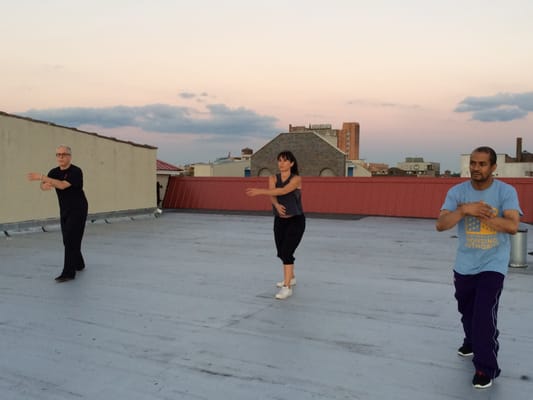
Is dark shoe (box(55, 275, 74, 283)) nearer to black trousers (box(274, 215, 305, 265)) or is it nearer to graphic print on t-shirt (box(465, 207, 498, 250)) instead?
black trousers (box(274, 215, 305, 265))

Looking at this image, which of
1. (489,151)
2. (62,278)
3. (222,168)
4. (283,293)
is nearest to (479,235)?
(489,151)

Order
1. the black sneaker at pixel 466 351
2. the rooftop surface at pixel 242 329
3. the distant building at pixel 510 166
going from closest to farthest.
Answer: the rooftop surface at pixel 242 329 < the black sneaker at pixel 466 351 < the distant building at pixel 510 166

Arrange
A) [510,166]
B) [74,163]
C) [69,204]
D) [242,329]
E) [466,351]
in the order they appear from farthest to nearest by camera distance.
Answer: [510,166] < [74,163] < [69,204] < [242,329] < [466,351]

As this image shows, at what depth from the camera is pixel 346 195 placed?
19125 mm

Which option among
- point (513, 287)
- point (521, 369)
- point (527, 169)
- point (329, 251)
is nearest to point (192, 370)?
point (521, 369)

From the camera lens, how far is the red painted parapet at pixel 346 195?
691 inches

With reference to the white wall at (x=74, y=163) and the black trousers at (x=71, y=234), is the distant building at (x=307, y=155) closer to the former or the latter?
the white wall at (x=74, y=163)

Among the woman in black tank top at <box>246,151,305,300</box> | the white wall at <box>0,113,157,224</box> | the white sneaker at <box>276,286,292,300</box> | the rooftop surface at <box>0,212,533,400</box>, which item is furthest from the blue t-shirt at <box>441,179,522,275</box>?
the white wall at <box>0,113,157,224</box>

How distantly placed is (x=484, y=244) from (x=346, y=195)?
15.9m

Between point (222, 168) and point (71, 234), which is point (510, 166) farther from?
point (71, 234)

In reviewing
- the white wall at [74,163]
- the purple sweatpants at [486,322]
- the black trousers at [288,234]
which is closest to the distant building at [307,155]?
the white wall at [74,163]

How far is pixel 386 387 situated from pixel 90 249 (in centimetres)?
765

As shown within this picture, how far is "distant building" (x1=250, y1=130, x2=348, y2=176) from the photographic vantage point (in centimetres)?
4709

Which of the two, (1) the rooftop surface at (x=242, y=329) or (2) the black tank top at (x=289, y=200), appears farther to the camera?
(2) the black tank top at (x=289, y=200)
